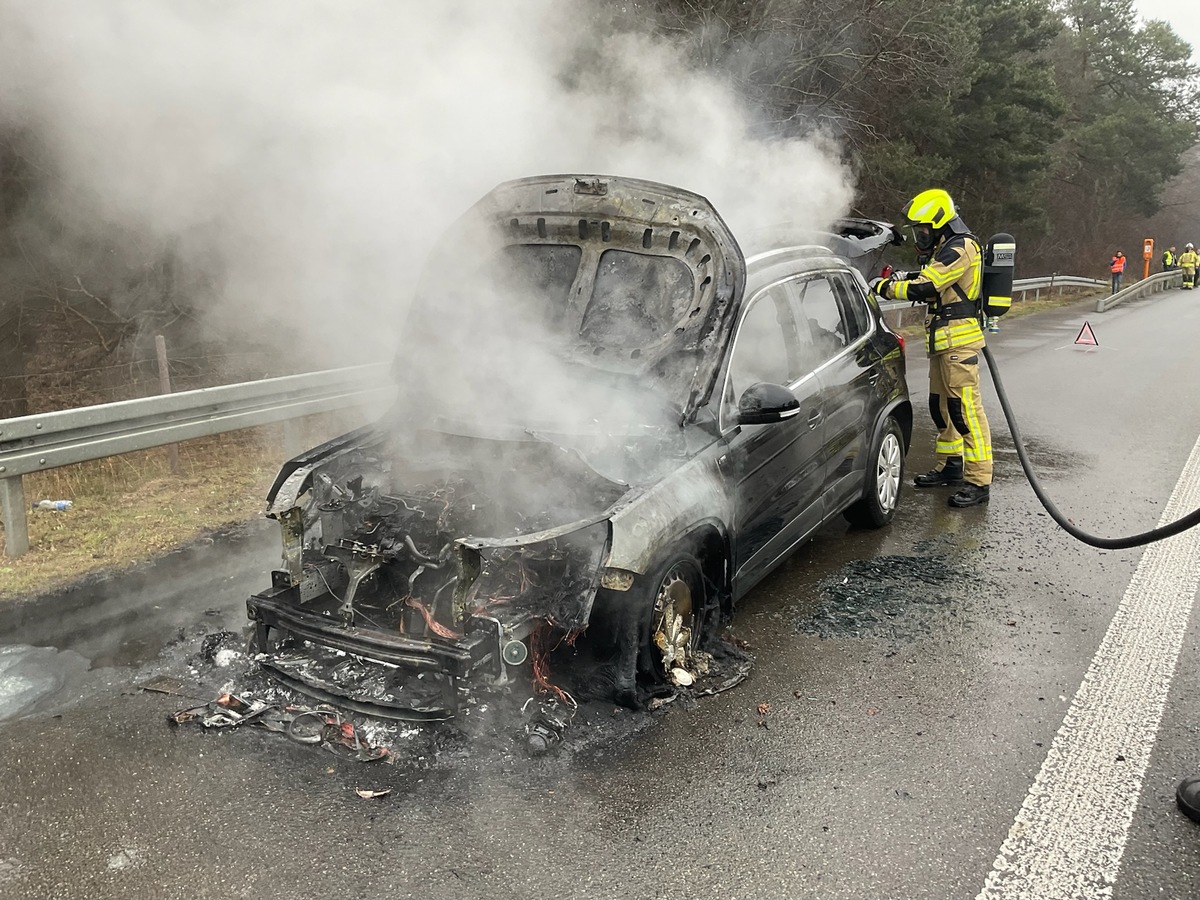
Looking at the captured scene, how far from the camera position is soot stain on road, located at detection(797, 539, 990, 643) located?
4.44m

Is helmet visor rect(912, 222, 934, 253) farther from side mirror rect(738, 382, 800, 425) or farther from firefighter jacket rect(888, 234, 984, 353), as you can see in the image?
side mirror rect(738, 382, 800, 425)

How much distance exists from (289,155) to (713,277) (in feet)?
11.4

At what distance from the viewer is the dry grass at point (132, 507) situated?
5016mm

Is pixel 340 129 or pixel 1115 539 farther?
pixel 340 129

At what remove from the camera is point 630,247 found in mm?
4520

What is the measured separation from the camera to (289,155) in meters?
6.18

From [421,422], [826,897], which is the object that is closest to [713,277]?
[421,422]

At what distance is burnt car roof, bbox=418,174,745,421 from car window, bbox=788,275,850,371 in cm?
71

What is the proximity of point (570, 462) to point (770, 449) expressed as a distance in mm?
1058

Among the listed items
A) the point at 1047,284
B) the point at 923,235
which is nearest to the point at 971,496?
the point at 923,235

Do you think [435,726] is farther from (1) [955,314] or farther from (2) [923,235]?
(2) [923,235]

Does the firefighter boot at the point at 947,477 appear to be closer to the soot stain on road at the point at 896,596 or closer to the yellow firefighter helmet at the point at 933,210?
the soot stain on road at the point at 896,596

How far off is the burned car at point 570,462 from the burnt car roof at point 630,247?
1 centimetres

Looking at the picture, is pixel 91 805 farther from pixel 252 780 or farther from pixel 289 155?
pixel 289 155
